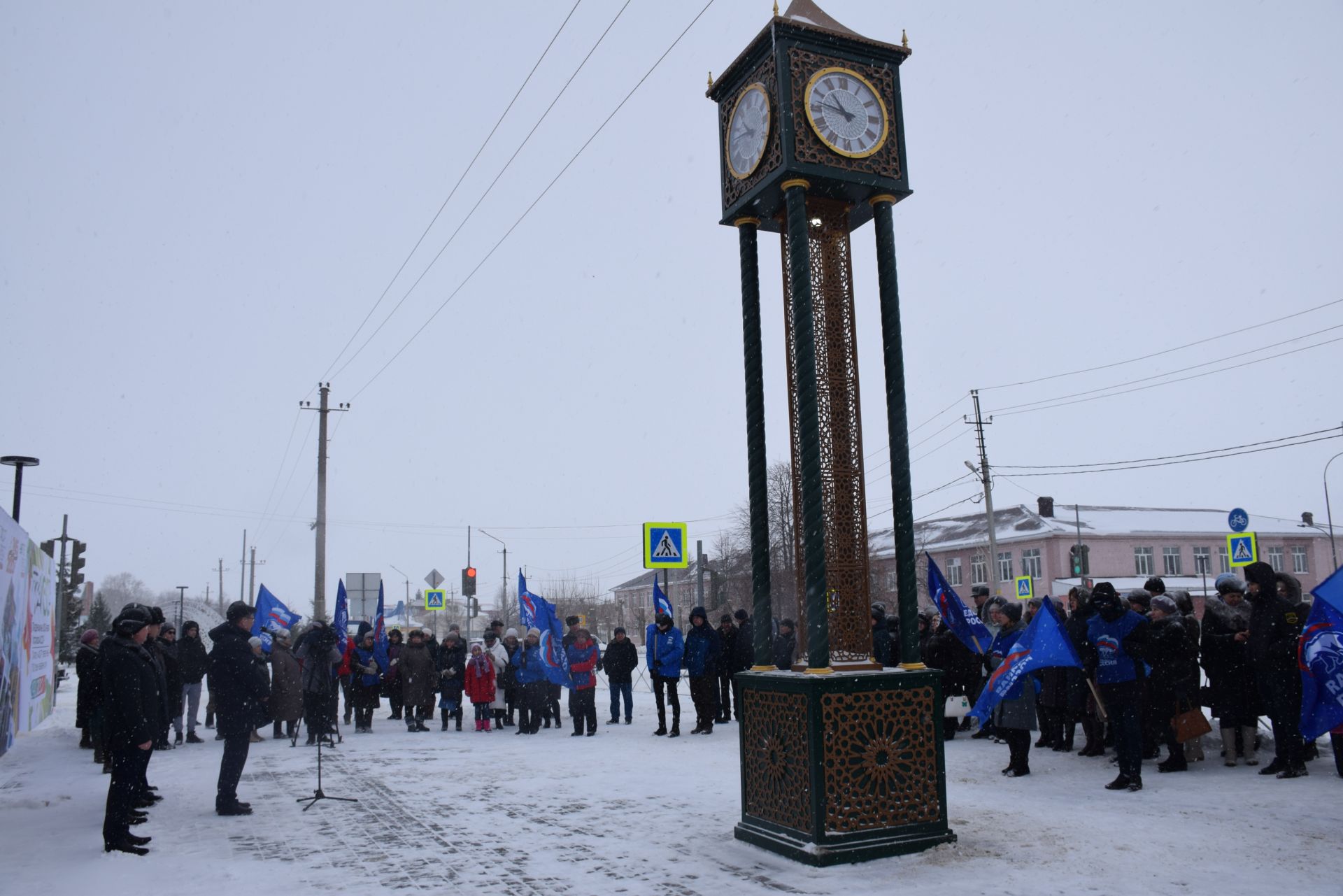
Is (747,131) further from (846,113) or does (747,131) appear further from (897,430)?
(897,430)

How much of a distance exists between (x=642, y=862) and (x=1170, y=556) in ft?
208

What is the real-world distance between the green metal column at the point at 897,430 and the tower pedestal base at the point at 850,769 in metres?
0.46

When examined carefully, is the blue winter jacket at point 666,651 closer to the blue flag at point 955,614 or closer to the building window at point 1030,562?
the blue flag at point 955,614

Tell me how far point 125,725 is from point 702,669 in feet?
27.4

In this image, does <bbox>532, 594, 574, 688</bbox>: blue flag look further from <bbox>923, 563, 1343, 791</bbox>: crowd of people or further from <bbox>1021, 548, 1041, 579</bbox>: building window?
<bbox>1021, 548, 1041, 579</bbox>: building window

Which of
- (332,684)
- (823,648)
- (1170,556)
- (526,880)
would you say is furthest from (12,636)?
(1170,556)

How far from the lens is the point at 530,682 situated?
15000 mm

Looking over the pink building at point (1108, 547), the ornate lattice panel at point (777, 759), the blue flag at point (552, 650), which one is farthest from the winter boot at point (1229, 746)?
the pink building at point (1108, 547)

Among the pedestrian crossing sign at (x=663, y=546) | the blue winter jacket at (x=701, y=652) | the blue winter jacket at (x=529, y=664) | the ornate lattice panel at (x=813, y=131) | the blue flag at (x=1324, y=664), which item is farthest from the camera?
the pedestrian crossing sign at (x=663, y=546)

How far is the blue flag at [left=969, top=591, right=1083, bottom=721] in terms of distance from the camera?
7965mm

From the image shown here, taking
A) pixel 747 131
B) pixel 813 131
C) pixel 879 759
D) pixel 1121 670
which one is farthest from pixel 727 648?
pixel 813 131

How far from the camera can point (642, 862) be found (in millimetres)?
6160

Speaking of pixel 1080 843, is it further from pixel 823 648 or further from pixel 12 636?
pixel 12 636

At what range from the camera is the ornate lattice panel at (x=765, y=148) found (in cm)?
727
